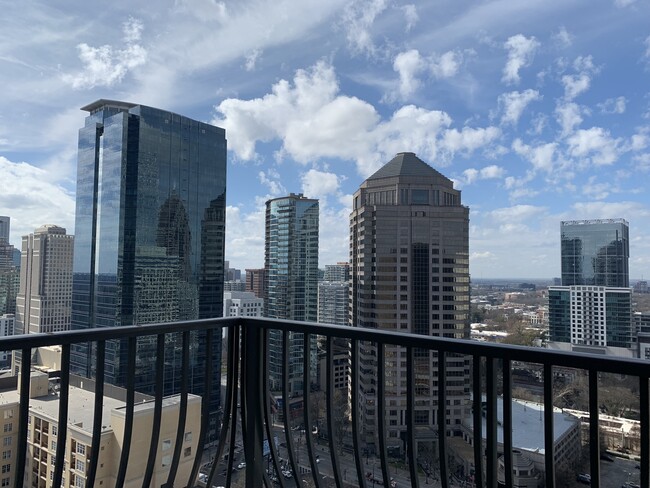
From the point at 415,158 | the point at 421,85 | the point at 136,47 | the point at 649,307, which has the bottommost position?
the point at 649,307

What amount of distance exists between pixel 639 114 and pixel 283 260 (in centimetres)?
1874

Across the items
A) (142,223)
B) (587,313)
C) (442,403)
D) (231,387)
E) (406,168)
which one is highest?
(406,168)

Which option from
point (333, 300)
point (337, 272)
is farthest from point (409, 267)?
point (337, 272)

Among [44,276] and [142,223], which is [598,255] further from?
[142,223]

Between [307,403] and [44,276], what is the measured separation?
14443 mm

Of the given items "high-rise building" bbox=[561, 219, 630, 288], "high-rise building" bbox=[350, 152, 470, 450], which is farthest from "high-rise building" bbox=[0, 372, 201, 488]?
"high-rise building" bbox=[350, 152, 470, 450]

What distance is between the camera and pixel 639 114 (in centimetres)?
2028

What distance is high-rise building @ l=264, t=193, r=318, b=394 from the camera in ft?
61.6

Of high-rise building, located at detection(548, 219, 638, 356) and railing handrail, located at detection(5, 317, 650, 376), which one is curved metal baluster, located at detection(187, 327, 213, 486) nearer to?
railing handrail, located at detection(5, 317, 650, 376)

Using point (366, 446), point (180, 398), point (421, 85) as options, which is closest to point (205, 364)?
point (180, 398)

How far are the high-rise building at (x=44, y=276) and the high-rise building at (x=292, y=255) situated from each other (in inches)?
304

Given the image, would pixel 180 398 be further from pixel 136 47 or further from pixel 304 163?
pixel 304 163

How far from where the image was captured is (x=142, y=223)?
79.5ft

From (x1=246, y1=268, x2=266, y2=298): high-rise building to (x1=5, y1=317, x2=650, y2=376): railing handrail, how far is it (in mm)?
17704
